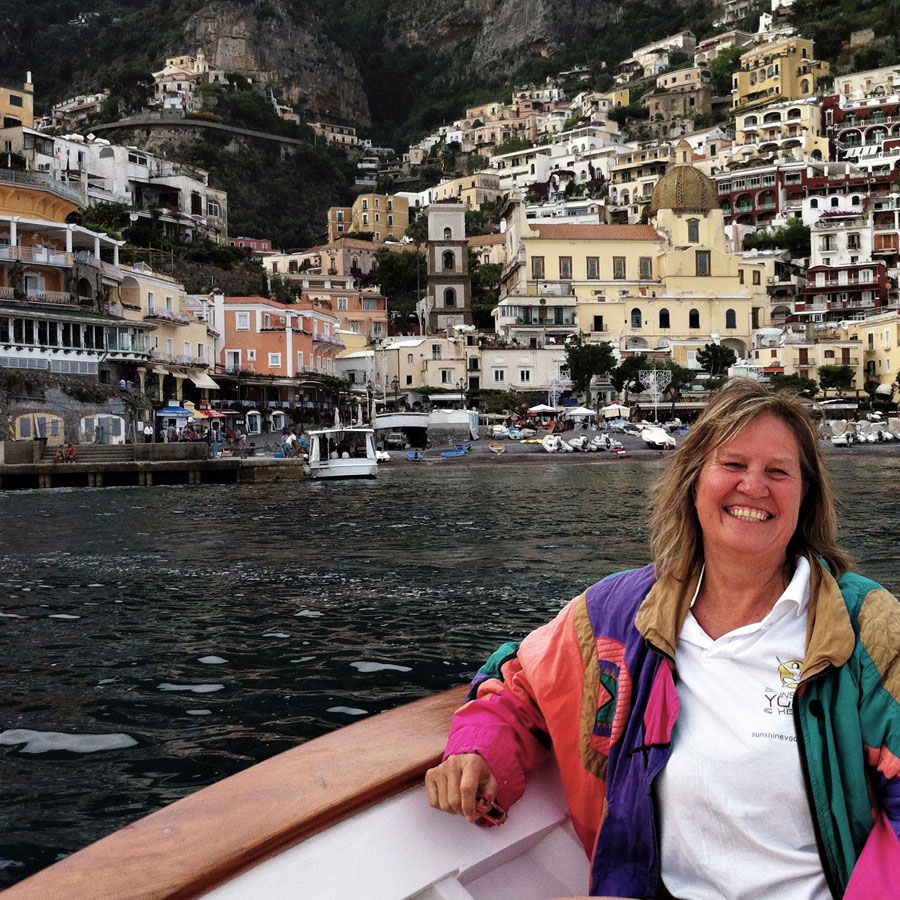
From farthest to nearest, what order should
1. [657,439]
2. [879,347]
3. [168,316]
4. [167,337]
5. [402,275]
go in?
[402,275] → [879,347] → [167,337] → [168,316] → [657,439]

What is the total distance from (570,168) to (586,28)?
2140 inches

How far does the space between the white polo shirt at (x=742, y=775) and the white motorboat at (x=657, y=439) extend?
4434 cm

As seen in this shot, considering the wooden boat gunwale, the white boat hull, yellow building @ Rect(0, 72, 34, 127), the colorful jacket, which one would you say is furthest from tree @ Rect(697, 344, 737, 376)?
the wooden boat gunwale

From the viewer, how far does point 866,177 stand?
8925 cm

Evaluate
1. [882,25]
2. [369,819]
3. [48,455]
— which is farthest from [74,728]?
[882,25]

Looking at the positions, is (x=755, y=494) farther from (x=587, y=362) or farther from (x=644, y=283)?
(x=644, y=283)

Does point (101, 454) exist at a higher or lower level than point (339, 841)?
lower

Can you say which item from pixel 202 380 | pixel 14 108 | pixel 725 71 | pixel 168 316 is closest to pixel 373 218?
pixel 14 108

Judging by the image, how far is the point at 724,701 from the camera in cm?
228

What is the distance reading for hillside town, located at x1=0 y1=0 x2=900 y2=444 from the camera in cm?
4544

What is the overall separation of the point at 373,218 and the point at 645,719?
114m

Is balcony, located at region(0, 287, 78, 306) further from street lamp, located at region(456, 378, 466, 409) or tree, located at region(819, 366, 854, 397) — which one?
tree, located at region(819, 366, 854, 397)

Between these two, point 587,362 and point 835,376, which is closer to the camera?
point 587,362

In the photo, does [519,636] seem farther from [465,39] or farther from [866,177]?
[465,39]
